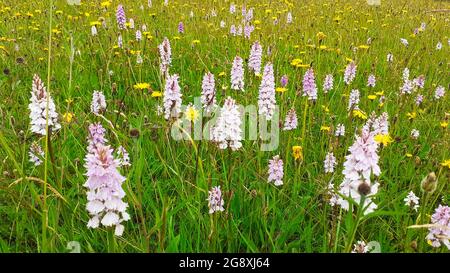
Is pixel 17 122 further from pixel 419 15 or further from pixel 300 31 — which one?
pixel 419 15

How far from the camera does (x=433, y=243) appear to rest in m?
1.53

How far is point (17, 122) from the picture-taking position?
258cm

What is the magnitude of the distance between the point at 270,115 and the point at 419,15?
5813mm

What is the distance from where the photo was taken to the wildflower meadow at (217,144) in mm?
1512

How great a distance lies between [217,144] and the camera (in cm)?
207

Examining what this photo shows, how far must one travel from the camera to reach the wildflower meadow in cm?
151

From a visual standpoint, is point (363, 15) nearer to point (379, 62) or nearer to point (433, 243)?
point (379, 62)

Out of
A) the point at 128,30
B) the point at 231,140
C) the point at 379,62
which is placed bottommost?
the point at 231,140
